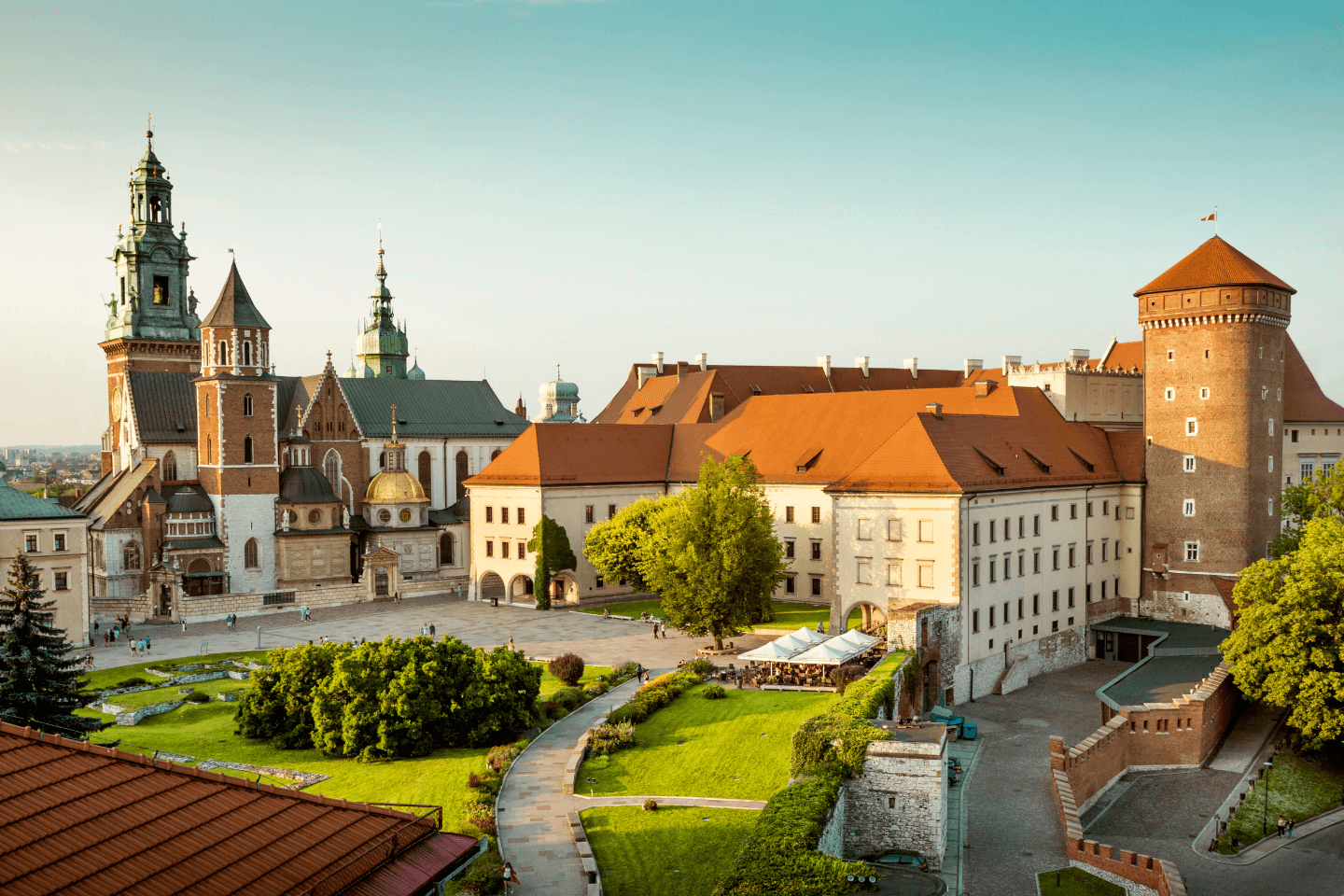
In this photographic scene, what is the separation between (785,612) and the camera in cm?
6291

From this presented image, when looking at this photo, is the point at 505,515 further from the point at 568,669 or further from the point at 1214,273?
the point at 1214,273

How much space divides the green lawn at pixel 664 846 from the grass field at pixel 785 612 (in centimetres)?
2287

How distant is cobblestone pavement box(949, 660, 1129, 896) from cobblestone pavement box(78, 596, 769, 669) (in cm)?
1222

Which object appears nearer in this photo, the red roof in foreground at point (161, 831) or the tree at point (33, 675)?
the red roof in foreground at point (161, 831)

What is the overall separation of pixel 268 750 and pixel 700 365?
5845cm

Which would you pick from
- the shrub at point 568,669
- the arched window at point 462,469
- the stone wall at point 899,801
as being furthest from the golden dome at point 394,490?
the stone wall at point 899,801

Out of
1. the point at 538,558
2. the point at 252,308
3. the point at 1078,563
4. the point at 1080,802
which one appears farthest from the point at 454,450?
the point at 1080,802

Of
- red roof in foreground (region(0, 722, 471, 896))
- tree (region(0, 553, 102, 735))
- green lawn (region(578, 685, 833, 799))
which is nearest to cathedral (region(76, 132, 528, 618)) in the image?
tree (region(0, 553, 102, 735))

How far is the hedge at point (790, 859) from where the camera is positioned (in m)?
23.4

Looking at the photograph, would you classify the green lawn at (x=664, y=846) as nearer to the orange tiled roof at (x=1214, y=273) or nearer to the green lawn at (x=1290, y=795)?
the green lawn at (x=1290, y=795)

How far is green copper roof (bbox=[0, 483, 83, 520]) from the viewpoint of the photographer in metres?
59.9

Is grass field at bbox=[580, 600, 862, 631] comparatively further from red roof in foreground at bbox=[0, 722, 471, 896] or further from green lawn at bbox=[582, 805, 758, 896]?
red roof in foreground at bbox=[0, 722, 471, 896]

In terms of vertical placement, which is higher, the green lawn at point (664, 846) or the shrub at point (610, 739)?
the shrub at point (610, 739)

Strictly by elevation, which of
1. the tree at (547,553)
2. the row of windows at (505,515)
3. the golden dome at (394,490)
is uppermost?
the golden dome at (394,490)
